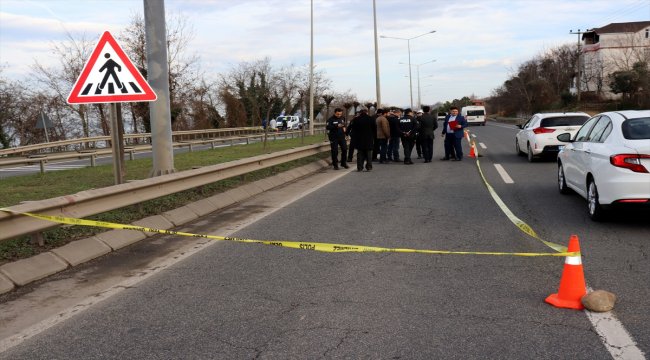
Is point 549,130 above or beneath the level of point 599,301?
above

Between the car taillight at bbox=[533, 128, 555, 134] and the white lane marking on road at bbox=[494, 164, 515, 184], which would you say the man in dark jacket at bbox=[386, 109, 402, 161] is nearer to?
the white lane marking on road at bbox=[494, 164, 515, 184]

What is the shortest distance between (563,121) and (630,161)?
9962 millimetres

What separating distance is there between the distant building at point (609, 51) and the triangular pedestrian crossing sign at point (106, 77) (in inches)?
3007

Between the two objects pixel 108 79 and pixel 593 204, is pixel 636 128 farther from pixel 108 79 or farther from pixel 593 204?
pixel 108 79

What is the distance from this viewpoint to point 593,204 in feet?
25.5

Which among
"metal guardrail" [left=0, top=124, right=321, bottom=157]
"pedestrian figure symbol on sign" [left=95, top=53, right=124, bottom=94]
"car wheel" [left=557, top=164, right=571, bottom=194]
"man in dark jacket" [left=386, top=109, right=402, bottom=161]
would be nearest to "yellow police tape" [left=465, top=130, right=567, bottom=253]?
"car wheel" [left=557, top=164, right=571, bottom=194]

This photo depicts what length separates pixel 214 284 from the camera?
5.29 meters

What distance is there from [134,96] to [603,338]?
621 centimetres

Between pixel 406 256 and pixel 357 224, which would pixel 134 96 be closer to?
pixel 357 224

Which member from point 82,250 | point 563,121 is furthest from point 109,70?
point 563,121

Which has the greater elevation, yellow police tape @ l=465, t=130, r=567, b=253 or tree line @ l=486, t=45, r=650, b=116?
tree line @ l=486, t=45, r=650, b=116

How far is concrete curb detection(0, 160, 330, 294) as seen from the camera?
5.40 m

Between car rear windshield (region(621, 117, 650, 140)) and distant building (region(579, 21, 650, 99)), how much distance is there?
2890 inches

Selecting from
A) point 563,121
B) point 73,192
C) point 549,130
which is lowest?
point 73,192
